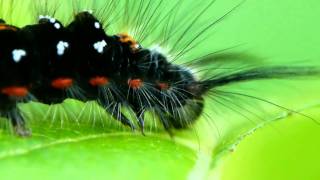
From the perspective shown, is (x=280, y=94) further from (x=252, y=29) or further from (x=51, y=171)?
(x=51, y=171)

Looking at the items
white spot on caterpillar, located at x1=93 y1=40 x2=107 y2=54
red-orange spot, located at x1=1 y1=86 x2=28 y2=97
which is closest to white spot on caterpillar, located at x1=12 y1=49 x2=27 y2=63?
red-orange spot, located at x1=1 y1=86 x2=28 y2=97

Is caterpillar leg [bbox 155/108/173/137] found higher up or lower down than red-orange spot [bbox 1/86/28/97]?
lower down

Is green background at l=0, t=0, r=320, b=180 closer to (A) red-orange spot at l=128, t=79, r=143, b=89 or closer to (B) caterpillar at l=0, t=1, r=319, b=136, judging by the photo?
(B) caterpillar at l=0, t=1, r=319, b=136

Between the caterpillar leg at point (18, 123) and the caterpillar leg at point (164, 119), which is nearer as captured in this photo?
the caterpillar leg at point (18, 123)

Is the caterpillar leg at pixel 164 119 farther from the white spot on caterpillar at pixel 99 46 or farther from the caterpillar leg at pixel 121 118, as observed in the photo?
the white spot on caterpillar at pixel 99 46

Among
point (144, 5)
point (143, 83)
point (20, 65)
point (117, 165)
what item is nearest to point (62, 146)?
point (117, 165)

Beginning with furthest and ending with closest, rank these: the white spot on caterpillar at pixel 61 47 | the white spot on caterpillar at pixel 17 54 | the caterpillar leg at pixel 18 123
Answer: the white spot on caterpillar at pixel 61 47 < the white spot on caterpillar at pixel 17 54 < the caterpillar leg at pixel 18 123

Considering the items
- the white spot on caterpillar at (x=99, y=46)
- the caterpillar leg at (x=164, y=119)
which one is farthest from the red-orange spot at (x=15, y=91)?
the caterpillar leg at (x=164, y=119)
